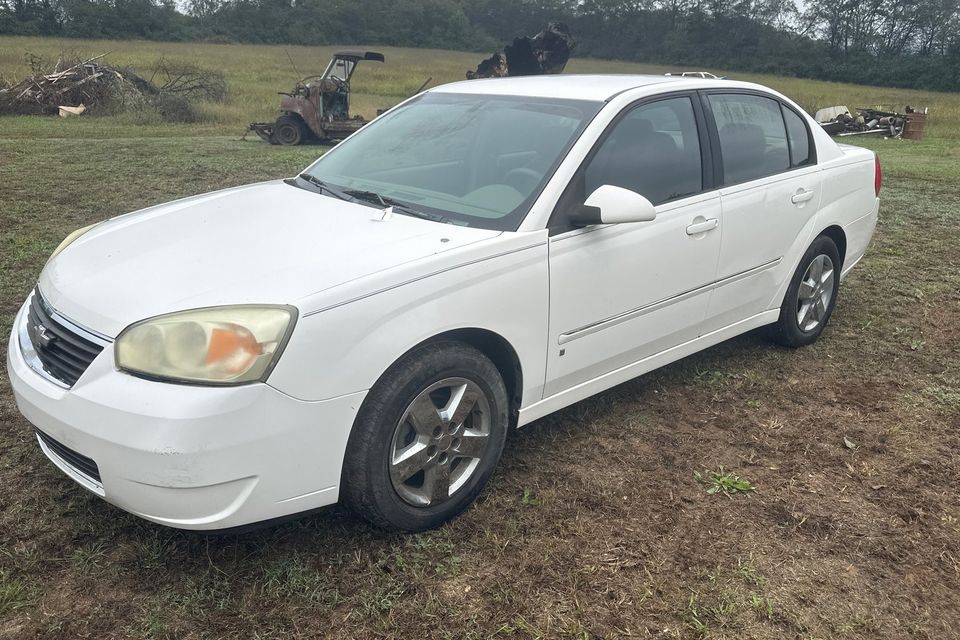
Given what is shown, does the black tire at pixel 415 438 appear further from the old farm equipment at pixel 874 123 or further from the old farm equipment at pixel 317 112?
the old farm equipment at pixel 874 123

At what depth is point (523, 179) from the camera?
3.17 metres

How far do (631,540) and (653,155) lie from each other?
1.76 m

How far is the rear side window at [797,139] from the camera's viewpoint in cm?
436

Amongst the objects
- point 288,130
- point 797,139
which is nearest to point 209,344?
point 797,139

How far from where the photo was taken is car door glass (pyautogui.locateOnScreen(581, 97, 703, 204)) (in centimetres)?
330

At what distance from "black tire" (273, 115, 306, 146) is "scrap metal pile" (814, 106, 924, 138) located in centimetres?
1405

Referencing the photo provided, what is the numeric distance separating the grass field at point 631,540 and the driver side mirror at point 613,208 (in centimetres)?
111

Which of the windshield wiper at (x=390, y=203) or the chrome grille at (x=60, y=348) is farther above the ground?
the windshield wiper at (x=390, y=203)

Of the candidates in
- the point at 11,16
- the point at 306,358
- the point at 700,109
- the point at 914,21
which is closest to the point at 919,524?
the point at 700,109

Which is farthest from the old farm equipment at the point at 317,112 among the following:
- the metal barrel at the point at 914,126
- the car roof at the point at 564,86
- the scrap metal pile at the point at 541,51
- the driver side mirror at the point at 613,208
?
the metal barrel at the point at 914,126

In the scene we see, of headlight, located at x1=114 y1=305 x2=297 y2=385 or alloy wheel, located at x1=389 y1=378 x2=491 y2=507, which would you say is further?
alloy wheel, located at x1=389 y1=378 x2=491 y2=507

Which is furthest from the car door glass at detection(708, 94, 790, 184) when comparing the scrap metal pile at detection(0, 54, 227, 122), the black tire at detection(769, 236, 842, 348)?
the scrap metal pile at detection(0, 54, 227, 122)

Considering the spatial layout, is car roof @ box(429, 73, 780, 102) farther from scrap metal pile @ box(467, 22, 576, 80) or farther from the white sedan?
scrap metal pile @ box(467, 22, 576, 80)

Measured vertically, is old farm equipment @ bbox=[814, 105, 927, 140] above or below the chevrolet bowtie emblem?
below
